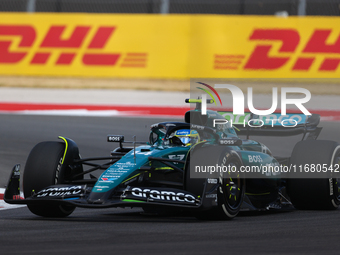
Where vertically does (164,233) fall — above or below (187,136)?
below

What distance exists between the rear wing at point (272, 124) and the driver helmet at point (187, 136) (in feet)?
4.01

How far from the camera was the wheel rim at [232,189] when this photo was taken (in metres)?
6.94

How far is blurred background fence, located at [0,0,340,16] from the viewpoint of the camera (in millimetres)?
21156

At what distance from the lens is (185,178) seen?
6.72 meters

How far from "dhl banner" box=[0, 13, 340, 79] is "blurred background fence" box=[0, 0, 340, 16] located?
0.19 meters

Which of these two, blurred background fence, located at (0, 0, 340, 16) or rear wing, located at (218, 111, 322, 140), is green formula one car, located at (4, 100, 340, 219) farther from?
blurred background fence, located at (0, 0, 340, 16)

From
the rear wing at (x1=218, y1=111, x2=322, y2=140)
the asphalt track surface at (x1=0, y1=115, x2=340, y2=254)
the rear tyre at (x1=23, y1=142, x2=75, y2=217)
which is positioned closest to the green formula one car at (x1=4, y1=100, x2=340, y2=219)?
the rear tyre at (x1=23, y1=142, x2=75, y2=217)

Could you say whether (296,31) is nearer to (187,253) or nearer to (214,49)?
(214,49)

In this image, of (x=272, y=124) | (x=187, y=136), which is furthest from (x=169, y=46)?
(x=187, y=136)

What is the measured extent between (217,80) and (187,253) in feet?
55.4

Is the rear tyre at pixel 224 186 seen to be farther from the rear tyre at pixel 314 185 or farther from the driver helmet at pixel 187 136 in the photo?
the rear tyre at pixel 314 185

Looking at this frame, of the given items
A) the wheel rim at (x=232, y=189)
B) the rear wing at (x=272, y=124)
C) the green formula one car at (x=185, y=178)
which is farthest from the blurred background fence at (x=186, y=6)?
the wheel rim at (x=232, y=189)

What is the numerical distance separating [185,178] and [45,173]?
4.97ft

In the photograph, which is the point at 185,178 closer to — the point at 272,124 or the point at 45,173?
the point at 45,173
